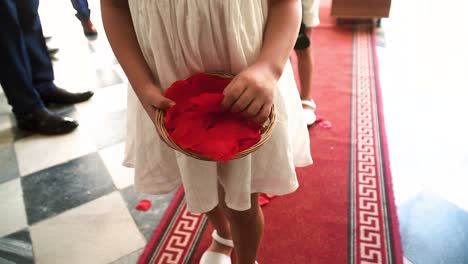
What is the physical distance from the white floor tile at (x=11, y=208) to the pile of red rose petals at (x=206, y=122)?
33.2 inches

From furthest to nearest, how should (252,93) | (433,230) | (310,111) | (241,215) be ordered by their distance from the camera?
(310,111)
(433,230)
(241,215)
(252,93)

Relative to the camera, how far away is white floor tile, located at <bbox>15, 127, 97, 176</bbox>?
1278mm

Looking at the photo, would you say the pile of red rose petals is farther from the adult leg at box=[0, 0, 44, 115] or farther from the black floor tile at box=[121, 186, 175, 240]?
the adult leg at box=[0, 0, 44, 115]

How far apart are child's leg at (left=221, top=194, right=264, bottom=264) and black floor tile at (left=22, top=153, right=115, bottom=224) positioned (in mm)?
585

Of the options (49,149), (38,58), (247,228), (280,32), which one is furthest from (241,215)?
(38,58)

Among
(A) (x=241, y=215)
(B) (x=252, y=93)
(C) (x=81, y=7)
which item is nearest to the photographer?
(B) (x=252, y=93)

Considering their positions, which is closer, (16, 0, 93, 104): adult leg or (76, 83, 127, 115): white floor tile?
(16, 0, 93, 104): adult leg

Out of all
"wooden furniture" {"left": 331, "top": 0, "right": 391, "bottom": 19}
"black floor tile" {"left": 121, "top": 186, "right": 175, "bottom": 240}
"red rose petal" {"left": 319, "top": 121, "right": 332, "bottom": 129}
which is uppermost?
"wooden furniture" {"left": 331, "top": 0, "right": 391, "bottom": 19}

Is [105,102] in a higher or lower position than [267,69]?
lower

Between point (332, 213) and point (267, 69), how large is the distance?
676 millimetres

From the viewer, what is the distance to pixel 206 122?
1.59 feet

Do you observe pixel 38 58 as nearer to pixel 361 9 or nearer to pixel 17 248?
pixel 17 248

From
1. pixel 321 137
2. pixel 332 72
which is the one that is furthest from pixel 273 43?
pixel 332 72

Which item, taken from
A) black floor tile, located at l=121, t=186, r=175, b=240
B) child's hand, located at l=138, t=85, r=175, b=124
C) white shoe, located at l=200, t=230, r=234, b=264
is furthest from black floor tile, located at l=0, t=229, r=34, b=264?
child's hand, located at l=138, t=85, r=175, b=124
